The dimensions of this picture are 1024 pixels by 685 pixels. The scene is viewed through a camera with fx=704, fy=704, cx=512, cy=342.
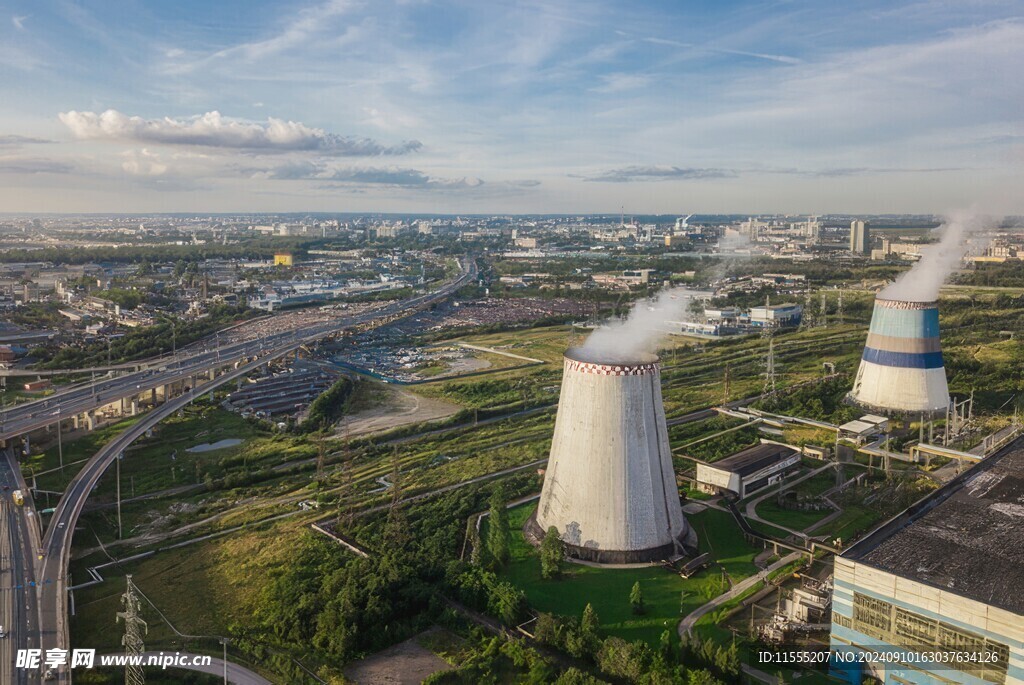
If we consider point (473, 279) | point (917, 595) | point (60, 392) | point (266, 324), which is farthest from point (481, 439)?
point (473, 279)

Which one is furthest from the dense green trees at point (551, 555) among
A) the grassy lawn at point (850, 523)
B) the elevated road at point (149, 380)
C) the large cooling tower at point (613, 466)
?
the elevated road at point (149, 380)

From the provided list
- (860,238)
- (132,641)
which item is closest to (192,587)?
(132,641)

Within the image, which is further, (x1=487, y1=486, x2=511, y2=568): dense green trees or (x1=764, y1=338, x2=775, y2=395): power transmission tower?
(x1=764, y1=338, x2=775, y2=395): power transmission tower

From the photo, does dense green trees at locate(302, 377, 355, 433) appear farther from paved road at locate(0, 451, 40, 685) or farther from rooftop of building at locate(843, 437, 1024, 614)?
rooftop of building at locate(843, 437, 1024, 614)

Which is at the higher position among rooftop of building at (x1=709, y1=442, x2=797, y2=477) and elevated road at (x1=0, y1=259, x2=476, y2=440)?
rooftop of building at (x1=709, y1=442, x2=797, y2=477)

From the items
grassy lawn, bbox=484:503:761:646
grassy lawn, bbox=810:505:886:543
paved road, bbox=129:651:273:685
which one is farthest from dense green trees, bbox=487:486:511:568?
grassy lawn, bbox=810:505:886:543

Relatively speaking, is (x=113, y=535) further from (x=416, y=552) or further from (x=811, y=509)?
(x=811, y=509)

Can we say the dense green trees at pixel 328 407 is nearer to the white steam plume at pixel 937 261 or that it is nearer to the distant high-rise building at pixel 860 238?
the white steam plume at pixel 937 261
